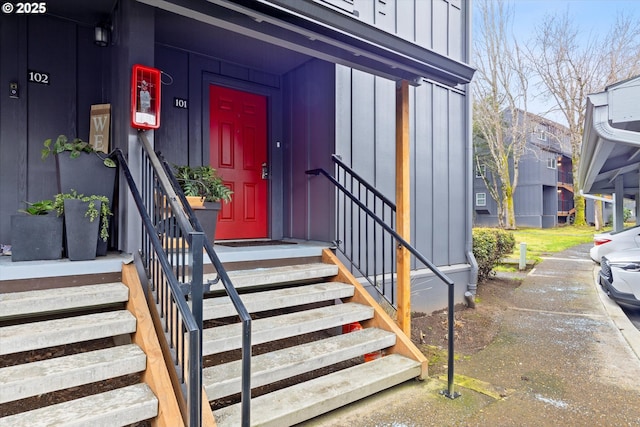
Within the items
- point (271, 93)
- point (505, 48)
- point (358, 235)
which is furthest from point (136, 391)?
point (505, 48)

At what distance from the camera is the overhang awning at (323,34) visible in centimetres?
226

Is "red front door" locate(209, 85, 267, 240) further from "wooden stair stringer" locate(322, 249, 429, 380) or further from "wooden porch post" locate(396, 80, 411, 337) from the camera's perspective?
"wooden porch post" locate(396, 80, 411, 337)

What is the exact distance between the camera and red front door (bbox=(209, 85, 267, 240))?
4387 millimetres

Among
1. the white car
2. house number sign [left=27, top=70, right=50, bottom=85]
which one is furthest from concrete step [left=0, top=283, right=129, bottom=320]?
the white car

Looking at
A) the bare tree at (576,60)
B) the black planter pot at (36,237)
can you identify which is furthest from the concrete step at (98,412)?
the bare tree at (576,60)

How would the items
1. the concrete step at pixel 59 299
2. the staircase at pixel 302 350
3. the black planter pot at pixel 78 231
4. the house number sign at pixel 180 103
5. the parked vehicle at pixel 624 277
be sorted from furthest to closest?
the parked vehicle at pixel 624 277 < the house number sign at pixel 180 103 < the black planter pot at pixel 78 231 < the staircase at pixel 302 350 < the concrete step at pixel 59 299

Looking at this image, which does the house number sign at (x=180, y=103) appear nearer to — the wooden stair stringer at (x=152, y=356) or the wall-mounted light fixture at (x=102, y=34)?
the wall-mounted light fixture at (x=102, y=34)

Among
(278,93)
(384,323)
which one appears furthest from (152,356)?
(278,93)

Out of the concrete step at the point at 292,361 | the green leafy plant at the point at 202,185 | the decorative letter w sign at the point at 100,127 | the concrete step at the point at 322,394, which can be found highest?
the decorative letter w sign at the point at 100,127

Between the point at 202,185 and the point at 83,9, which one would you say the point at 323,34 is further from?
the point at 83,9

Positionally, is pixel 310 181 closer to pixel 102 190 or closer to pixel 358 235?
pixel 358 235

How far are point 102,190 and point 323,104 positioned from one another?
2.31 meters

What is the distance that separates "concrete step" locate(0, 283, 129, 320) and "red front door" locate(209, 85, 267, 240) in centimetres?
190

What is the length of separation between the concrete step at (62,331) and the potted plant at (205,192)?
3.55 ft
